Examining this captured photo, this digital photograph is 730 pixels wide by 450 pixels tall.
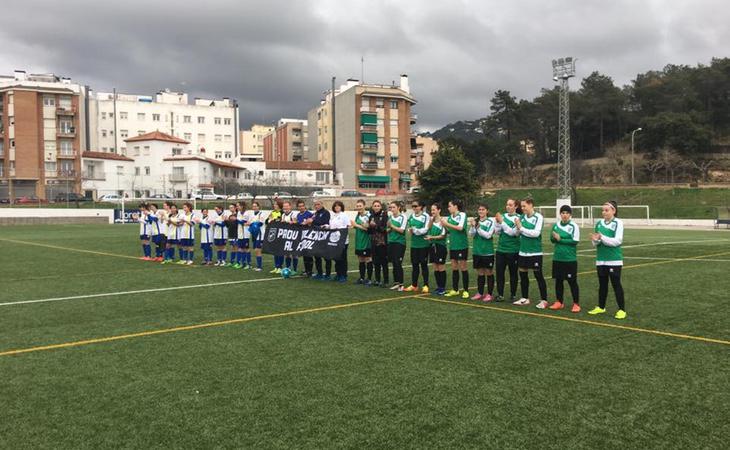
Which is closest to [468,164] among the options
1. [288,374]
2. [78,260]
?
[78,260]

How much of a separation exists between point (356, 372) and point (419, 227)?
19.2ft

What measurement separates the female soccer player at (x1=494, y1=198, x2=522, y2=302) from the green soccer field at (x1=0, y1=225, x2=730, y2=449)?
0.81 metres

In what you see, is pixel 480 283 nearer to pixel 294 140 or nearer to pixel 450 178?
pixel 450 178

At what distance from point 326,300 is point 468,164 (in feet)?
168

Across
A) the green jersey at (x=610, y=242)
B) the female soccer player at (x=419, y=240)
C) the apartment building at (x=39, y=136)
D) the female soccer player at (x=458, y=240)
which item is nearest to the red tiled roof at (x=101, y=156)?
the apartment building at (x=39, y=136)

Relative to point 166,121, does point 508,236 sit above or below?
below

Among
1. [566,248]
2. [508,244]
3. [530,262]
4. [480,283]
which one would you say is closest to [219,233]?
[480,283]

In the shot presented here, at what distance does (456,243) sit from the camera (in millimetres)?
11070

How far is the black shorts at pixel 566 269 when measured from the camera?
9.38 meters

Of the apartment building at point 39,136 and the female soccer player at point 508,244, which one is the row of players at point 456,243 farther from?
the apartment building at point 39,136

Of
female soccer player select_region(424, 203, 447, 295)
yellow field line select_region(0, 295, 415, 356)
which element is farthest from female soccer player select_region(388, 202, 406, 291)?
yellow field line select_region(0, 295, 415, 356)

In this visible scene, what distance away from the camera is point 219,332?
787cm

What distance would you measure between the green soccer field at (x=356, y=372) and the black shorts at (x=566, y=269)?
2.61 feet

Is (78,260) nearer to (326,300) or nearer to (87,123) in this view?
(326,300)
